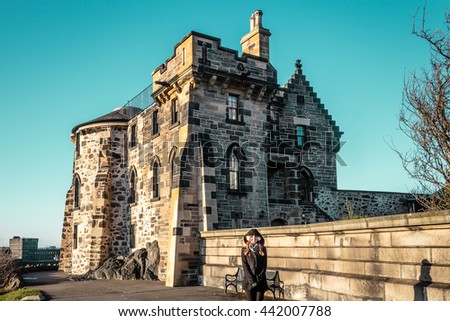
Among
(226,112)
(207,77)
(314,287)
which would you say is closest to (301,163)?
(226,112)

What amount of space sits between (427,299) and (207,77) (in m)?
13.2

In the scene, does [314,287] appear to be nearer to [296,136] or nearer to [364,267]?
[364,267]

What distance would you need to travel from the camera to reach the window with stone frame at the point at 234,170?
63.2 feet

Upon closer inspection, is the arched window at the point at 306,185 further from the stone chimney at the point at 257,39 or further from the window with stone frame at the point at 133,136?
the window with stone frame at the point at 133,136

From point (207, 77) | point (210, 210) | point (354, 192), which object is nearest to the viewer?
point (210, 210)

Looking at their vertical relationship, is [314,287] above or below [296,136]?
below

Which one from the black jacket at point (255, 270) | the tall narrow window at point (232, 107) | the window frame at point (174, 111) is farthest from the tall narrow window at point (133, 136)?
the black jacket at point (255, 270)

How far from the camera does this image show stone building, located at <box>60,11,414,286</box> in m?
17.9

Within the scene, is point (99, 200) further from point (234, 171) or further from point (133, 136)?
point (234, 171)

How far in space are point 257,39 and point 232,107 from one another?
3.99 meters

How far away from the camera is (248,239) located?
8453mm

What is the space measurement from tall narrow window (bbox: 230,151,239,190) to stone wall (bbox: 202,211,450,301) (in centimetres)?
631

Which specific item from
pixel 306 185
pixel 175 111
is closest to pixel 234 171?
pixel 175 111

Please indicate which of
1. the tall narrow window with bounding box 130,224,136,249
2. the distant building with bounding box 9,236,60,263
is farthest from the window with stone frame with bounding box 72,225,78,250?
the distant building with bounding box 9,236,60,263
